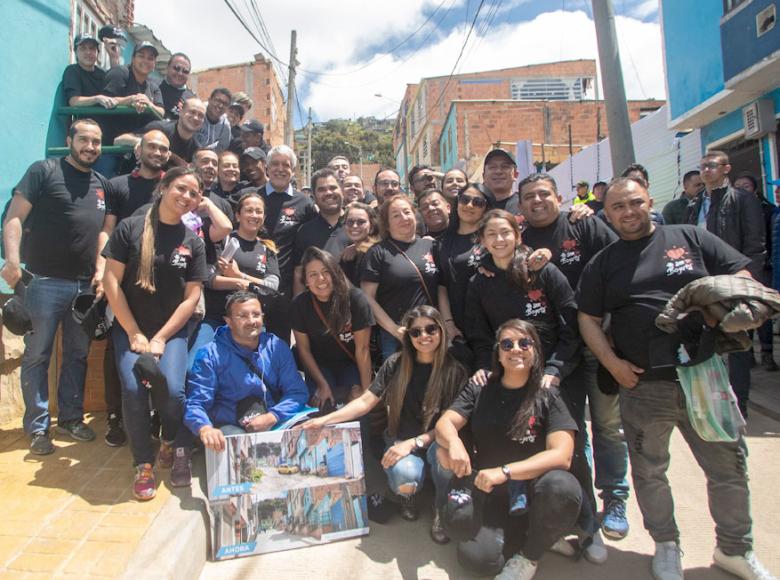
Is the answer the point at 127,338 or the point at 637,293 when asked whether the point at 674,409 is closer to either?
the point at 637,293

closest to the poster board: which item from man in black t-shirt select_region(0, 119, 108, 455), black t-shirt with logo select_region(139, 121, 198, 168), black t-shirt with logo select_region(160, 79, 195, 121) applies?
man in black t-shirt select_region(0, 119, 108, 455)

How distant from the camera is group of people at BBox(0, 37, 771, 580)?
2.77 metres

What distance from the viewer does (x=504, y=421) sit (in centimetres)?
293

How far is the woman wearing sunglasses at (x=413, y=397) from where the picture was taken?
3209 mm

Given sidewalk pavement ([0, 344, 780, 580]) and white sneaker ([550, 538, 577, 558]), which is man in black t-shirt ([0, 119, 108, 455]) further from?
white sneaker ([550, 538, 577, 558])

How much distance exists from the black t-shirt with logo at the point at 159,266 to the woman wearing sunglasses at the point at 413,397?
1302mm

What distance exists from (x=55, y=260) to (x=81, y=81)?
314 centimetres

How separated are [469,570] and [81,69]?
637 cm

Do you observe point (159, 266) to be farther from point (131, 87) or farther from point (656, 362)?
point (131, 87)

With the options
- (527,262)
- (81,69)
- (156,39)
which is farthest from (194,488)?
(156,39)

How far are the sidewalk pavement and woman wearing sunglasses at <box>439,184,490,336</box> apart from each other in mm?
1476

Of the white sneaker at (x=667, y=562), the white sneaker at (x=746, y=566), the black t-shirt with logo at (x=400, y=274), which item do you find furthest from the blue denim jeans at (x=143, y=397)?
the white sneaker at (x=746, y=566)

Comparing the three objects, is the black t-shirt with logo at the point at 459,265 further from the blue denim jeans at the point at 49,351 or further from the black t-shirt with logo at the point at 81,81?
the black t-shirt with logo at the point at 81,81

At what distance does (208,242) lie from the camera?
409cm
